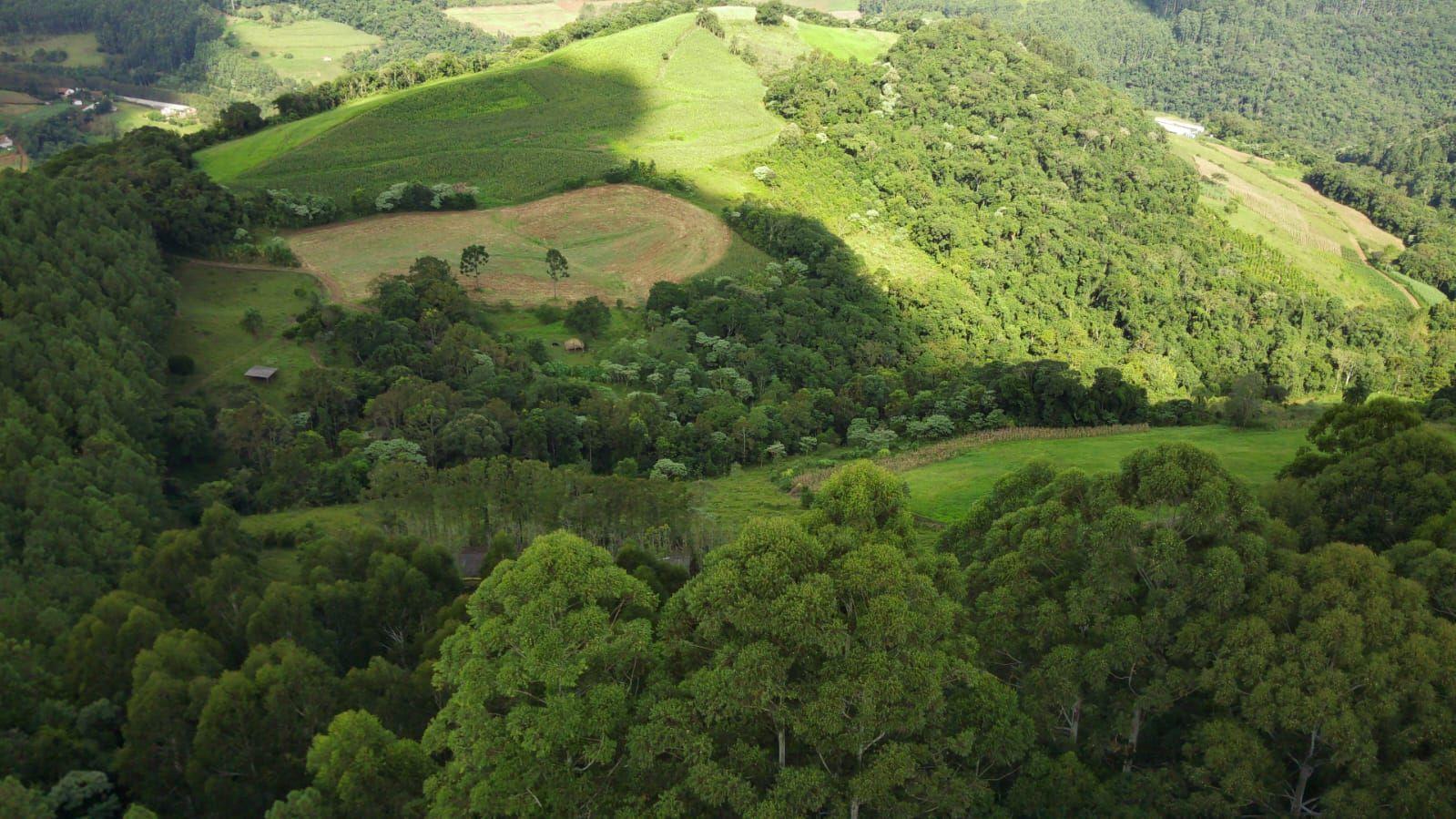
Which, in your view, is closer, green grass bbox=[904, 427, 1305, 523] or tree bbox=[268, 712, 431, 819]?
tree bbox=[268, 712, 431, 819]

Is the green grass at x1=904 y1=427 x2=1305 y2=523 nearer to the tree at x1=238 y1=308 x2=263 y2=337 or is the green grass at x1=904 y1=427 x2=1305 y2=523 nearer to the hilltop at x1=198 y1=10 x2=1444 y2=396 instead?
the hilltop at x1=198 y1=10 x2=1444 y2=396

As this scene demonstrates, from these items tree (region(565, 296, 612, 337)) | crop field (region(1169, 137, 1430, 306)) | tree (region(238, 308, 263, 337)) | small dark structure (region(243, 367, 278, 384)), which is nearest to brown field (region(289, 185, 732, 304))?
tree (region(565, 296, 612, 337))

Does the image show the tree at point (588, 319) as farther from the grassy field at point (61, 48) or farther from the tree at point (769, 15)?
the grassy field at point (61, 48)

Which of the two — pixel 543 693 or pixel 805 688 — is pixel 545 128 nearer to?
pixel 543 693

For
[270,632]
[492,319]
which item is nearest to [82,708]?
[270,632]

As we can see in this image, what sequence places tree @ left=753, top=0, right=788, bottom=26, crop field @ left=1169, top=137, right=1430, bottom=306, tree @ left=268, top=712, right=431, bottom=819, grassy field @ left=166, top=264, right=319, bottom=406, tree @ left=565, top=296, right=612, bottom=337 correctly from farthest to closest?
tree @ left=753, top=0, right=788, bottom=26 < crop field @ left=1169, top=137, right=1430, bottom=306 < tree @ left=565, top=296, right=612, bottom=337 < grassy field @ left=166, top=264, right=319, bottom=406 < tree @ left=268, top=712, right=431, bottom=819

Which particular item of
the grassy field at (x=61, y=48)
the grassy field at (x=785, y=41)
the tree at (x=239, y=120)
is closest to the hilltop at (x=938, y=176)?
the grassy field at (x=785, y=41)

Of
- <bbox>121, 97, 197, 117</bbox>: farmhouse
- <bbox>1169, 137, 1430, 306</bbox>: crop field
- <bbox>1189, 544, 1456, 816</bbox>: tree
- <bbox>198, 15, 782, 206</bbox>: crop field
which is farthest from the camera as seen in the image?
<bbox>121, 97, 197, 117</bbox>: farmhouse

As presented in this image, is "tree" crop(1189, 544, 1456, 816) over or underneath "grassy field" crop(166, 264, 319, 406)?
over
